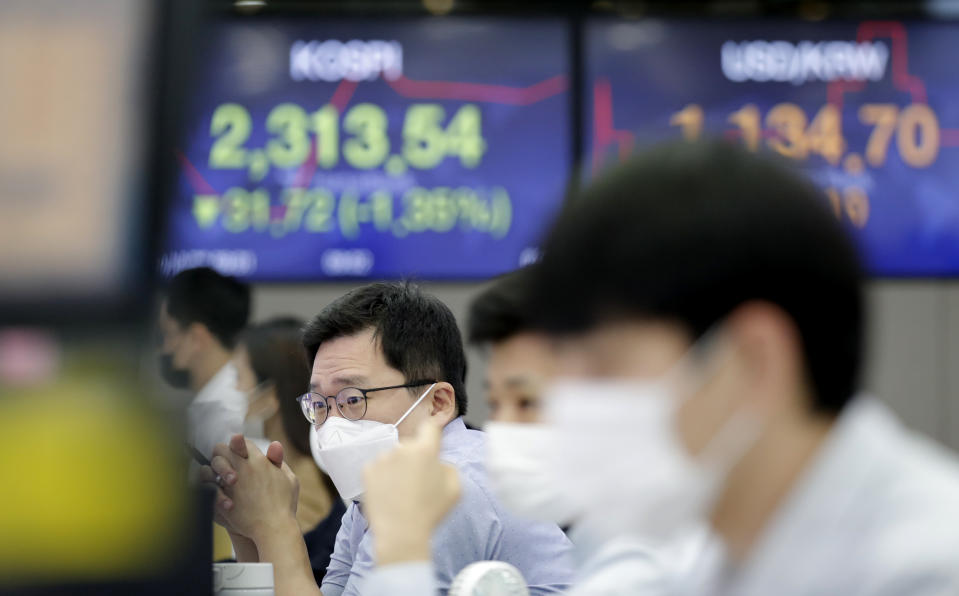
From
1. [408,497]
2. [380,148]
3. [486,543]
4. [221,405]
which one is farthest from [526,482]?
[380,148]

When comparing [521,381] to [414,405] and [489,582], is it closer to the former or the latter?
[414,405]

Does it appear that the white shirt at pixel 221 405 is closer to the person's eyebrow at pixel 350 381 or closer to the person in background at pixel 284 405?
the person in background at pixel 284 405

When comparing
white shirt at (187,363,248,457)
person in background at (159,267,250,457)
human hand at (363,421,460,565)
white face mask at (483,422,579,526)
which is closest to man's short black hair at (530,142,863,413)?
human hand at (363,421,460,565)

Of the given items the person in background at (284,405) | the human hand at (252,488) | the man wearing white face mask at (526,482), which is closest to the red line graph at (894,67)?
the person in background at (284,405)

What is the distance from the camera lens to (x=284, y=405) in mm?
2982

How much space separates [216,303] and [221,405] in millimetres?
505

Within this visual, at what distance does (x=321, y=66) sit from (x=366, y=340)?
6.80 ft

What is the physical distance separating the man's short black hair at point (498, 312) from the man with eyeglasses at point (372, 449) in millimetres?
123

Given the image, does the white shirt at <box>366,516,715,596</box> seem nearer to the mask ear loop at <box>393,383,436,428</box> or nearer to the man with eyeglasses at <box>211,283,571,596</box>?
the man with eyeglasses at <box>211,283,571,596</box>

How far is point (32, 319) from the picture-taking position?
91 centimetres

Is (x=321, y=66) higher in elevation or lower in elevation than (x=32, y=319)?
higher

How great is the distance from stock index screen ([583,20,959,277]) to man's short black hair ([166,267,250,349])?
48.0 inches

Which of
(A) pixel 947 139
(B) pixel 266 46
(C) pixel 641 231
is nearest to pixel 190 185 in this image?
(B) pixel 266 46

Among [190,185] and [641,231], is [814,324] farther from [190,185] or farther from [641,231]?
[190,185]
